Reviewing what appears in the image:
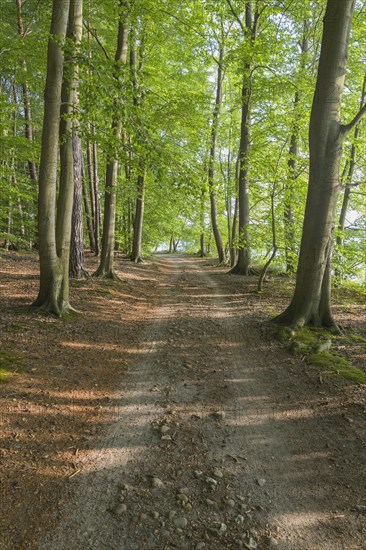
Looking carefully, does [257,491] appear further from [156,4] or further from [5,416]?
[156,4]

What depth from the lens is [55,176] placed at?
699 cm

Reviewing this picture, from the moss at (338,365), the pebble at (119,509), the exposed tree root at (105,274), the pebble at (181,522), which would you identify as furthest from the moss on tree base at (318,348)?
the exposed tree root at (105,274)

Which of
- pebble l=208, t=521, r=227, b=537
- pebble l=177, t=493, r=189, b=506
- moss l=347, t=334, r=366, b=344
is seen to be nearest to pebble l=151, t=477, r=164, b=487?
pebble l=177, t=493, r=189, b=506

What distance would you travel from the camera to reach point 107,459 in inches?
136

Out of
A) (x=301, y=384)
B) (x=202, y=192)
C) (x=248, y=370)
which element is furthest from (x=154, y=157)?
(x=301, y=384)

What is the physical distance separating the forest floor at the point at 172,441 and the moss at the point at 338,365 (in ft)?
0.50

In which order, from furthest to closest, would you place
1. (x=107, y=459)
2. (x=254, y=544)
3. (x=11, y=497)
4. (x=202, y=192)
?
(x=202, y=192) → (x=107, y=459) → (x=11, y=497) → (x=254, y=544)

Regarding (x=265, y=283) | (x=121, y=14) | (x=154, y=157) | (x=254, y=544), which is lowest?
(x=254, y=544)

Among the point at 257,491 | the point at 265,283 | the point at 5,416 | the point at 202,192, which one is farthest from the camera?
the point at 265,283

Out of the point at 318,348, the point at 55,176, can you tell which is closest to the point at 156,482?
the point at 318,348

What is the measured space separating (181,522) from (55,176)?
647 cm

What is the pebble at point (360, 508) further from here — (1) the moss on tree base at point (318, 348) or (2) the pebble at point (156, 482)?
(1) the moss on tree base at point (318, 348)

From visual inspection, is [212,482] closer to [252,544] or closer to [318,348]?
[252,544]

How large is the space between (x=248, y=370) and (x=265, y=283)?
786cm
